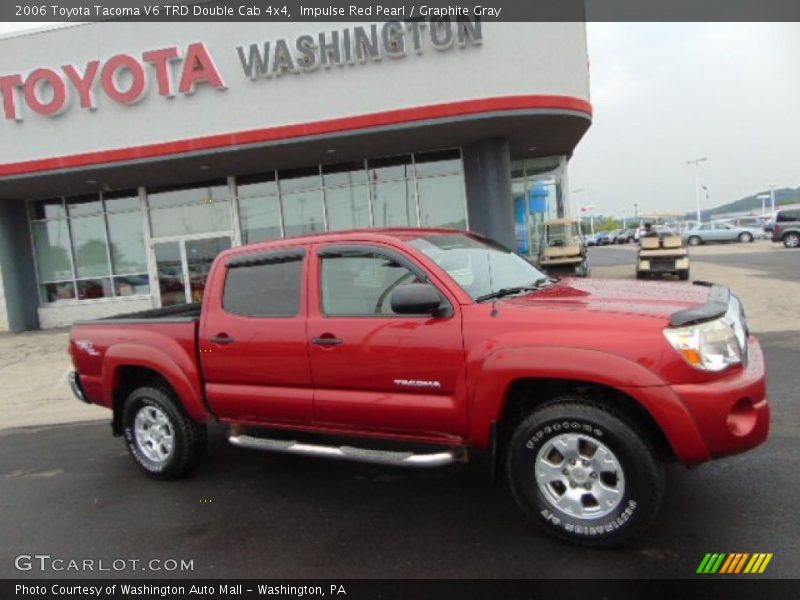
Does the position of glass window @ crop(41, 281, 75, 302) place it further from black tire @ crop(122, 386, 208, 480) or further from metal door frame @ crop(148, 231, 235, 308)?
black tire @ crop(122, 386, 208, 480)

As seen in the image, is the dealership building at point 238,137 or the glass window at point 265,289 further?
the dealership building at point 238,137

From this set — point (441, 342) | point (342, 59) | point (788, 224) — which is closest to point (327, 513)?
point (441, 342)

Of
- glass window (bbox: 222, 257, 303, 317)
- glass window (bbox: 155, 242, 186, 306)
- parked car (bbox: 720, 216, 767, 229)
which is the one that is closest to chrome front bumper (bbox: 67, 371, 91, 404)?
glass window (bbox: 222, 257, 303, 317)

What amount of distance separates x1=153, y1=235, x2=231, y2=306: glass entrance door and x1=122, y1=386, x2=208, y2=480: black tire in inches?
494

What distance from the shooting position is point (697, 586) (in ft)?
9.34

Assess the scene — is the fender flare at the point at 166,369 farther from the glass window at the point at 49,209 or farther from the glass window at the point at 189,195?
the glass window at the point at 49,209

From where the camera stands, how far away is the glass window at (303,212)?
1612cm

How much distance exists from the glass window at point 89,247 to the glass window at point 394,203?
8.31m

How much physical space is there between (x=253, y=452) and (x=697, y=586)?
12.0ft

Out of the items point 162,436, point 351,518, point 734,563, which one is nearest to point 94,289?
point 162,436

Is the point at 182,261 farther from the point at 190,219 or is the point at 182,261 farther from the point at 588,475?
the point at 588,475

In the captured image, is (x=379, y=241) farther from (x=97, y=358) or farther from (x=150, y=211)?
(x=150, y=211)

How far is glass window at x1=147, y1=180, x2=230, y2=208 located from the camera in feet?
54.5

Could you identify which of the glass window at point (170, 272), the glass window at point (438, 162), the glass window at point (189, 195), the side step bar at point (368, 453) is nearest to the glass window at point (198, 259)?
the glass window at point (170, 272)
